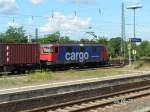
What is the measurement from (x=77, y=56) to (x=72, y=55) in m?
0.91

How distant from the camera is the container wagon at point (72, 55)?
4084 centimetres

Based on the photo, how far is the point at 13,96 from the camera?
16734 mm

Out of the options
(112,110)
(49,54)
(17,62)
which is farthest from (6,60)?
(112,110)

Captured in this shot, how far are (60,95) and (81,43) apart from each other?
91.6 feet

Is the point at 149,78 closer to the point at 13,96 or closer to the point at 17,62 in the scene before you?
the point at 17,62

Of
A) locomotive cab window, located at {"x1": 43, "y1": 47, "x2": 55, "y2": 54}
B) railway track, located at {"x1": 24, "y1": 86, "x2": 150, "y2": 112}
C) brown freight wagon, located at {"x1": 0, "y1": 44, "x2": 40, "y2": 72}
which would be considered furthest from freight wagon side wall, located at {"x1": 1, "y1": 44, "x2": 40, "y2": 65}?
railway track, located at {"x1": 24, "y1": 86, "x2": 150, "y2": 112}

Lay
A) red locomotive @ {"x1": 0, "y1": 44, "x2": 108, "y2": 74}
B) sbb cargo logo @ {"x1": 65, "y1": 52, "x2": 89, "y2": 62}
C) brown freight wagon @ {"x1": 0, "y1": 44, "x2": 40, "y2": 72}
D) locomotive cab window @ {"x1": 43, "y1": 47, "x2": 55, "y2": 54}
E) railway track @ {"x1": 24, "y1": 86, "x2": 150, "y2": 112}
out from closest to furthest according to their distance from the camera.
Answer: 1. railway track @ {"x1": 24, "y1": 86, "x2": 150, "y2": 112}
2. brown freight wagon @ {"x1": 0, "y1": 44, "x2": 40, "y2": 72}
3. red locomotive @ {"x1": 0, "y1": 44, "x2": 108, "y2": 74}
4. locomotive cab window @ {"x1": 43, "y1": 47, "x2": 55, "y2": 54}
5. sbb cargo logo @ {"x1": 65, "y1": 52, "x2": 89, "y2": 62}

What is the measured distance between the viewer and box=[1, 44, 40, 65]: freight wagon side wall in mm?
34688

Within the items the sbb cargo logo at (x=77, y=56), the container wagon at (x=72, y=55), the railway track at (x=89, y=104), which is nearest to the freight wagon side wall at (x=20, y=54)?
the container wagon at (x=72, y=55)

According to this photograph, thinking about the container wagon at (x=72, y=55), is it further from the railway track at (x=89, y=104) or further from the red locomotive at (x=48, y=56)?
the railway track at (x=89, y=104)

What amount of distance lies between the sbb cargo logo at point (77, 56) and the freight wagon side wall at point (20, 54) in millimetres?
4889

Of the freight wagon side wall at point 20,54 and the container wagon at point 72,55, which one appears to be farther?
the container wagon at point 72,55

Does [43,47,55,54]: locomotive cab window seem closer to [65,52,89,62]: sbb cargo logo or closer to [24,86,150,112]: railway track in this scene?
[65,52,89,62]: sbb cargo logo

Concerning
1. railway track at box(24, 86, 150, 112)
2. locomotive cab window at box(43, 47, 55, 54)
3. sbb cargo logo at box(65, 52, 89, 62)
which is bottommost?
railway track at box(24, 86, 150, 112)
